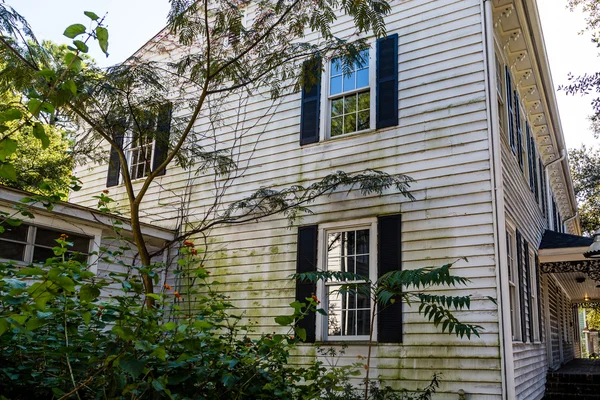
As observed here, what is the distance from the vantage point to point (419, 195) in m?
7.31

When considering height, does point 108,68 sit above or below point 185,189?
above

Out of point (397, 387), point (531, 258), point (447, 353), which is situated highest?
point (531, 258)

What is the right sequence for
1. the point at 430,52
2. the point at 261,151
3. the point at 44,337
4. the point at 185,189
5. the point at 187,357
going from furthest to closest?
1. the point at 185,189
2. the point at 261,151
3. the point at 430,52
4. the point at 44,337
5. the point at 187,357

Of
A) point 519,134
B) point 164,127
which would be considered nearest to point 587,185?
point 519,134

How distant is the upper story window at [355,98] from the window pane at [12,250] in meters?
4.46

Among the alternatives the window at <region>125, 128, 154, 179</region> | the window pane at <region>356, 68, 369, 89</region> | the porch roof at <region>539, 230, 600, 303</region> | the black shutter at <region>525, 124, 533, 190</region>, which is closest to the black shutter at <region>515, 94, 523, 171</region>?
the black shutter at <region>525, 124, 533, 190</region>

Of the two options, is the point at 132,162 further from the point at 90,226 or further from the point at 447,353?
the point at 447,353

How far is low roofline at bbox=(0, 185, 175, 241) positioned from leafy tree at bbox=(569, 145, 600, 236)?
22746mm

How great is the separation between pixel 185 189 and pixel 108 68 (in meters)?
3.21

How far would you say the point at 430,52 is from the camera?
783 cm

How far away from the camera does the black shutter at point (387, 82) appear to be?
788 centimetres

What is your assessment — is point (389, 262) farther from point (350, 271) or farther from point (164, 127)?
point (164, 127)

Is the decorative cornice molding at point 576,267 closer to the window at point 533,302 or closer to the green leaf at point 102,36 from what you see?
the window at point 533,302

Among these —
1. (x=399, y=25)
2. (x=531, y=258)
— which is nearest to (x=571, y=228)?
(x=531, y=258)
